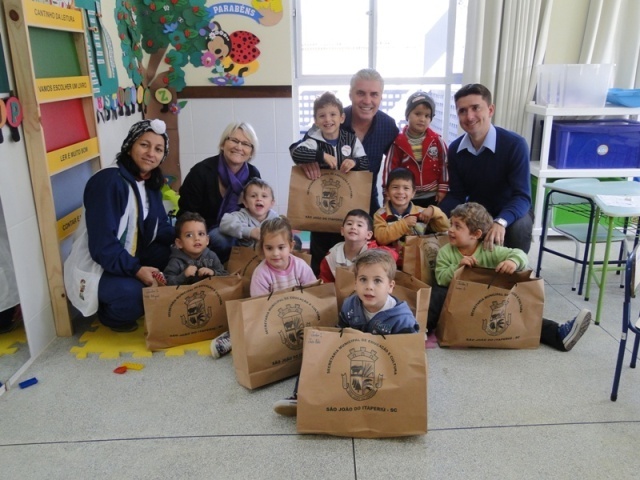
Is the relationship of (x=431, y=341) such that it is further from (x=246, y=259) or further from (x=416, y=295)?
(x=246, y=259)

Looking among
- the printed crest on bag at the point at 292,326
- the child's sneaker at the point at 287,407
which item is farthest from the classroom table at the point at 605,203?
the child's sneaker at the point at 287,407

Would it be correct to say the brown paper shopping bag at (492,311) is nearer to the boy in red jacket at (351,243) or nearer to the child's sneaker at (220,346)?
the boy in red jacket at (351,243)

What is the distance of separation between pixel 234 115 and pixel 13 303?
6.69 feet

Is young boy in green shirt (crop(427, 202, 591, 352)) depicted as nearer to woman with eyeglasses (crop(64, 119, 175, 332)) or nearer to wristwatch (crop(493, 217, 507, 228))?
wristwatch (crop(493, 217, 507, 228))

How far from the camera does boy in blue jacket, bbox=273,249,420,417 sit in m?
1.87

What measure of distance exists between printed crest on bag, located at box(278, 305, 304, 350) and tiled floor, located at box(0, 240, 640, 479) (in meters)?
0.18

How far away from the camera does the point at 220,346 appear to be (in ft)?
7.50

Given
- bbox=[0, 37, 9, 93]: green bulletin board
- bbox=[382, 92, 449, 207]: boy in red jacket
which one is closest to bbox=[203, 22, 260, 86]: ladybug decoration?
bbox=[382, 92, 449, 207]: boy in red jacket

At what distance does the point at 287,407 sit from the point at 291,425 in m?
0.06

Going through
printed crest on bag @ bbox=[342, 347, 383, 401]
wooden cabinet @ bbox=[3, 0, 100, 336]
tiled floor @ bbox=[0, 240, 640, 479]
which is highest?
wooden cabinet @ bbox=[3, 0, 100, 336]

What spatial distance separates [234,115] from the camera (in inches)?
150

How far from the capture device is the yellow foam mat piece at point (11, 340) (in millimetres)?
2312

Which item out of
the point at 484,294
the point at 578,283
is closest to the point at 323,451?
the point at 484,294

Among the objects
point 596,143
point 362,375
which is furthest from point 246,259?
point 596,143
